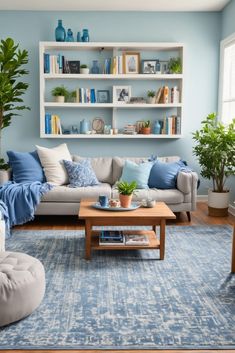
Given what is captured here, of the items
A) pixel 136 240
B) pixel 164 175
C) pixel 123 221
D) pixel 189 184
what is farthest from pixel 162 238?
pixel 164 175

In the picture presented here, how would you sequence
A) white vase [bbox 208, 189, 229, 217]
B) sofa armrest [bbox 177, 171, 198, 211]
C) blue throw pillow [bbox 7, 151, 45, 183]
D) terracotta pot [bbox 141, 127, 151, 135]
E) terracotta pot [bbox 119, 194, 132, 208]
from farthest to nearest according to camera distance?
1. terracotta pot [bbox 141, 127, 151, 135]
2. white vase [bbox 208, 189, 229, 217]
3. blue throw pillow [bbox 7, 151, 45, 183]
4. sofa armrest [bbox 177, 171, 198, 211]
5. terracotta pot [bbox 119, 194, 132, 208]

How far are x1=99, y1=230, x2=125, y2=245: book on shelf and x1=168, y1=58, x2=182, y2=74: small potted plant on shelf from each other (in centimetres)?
302

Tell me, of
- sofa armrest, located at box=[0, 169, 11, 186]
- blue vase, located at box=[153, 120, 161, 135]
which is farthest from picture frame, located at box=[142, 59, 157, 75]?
sofa armrest, located at box=[0, 169, 11, 186]

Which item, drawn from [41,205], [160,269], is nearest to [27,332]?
[160,269]

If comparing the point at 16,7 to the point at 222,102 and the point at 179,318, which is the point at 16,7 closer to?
the point at 222,102

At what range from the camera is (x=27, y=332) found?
2670 mm

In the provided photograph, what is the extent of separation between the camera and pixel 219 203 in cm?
589

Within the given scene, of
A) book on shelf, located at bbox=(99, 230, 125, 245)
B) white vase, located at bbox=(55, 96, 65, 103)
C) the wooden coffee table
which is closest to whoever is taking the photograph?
the wooden coffee table

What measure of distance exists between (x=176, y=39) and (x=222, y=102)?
1.13 metres

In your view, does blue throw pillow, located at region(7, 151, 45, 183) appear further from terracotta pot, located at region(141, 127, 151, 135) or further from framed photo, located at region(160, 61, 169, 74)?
framed photo, located at region(160, 61, 169, 74)

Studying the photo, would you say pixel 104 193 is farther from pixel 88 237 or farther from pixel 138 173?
pixel 88 237

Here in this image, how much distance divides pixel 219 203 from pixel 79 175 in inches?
72.2

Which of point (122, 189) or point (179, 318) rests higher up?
point (122, 189)

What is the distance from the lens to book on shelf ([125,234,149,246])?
161 inches
